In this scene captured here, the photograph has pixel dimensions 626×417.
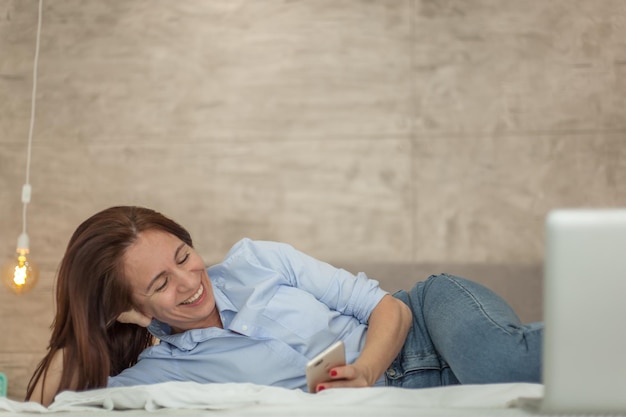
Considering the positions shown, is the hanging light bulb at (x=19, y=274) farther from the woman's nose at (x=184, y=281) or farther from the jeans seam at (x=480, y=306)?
the jeans seam at (x=480, y=306)

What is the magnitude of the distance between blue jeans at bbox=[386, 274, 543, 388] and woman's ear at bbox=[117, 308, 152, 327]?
2.15 feet

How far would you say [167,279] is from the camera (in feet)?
7.18

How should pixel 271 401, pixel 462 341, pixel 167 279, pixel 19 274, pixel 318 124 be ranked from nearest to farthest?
pixel 271 401 → pixel 462 341 → pixel 167 279 → pixel 19 274 → pixel 318 124

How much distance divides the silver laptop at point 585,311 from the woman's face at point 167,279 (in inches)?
47.2

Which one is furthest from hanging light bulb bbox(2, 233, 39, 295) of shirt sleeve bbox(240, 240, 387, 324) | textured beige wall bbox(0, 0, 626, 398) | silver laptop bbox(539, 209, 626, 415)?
silver laptop bbox(539, 209, 626, 415)

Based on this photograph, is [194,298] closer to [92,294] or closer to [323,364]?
[92,294]

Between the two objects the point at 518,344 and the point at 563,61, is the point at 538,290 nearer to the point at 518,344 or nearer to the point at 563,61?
the point at 563,61

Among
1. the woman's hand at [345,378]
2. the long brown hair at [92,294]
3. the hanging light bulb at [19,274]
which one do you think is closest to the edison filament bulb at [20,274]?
the hanging light bulb at [19,274]

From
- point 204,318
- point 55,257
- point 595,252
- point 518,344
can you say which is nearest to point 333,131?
point 55,257

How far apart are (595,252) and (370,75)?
2623 millimetres

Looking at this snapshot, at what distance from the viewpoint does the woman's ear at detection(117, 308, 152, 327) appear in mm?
2305

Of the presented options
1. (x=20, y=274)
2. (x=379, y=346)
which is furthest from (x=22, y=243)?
(x=379, y=346)

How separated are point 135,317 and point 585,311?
Result: 1.44 meters

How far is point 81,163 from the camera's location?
380cm
